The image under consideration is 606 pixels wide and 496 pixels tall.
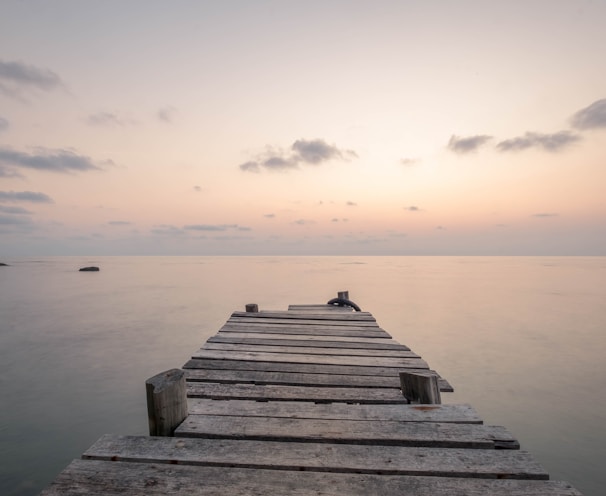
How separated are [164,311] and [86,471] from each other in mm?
20926

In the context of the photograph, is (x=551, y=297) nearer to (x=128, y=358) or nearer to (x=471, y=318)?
(x=471, y=318)

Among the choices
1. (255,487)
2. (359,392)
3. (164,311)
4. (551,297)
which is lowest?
(551,297)

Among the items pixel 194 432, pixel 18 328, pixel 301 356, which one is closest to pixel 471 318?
pixel 301 356

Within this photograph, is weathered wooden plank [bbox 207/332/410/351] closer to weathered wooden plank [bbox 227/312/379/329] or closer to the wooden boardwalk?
weathered wooden plank [bbox 227/312/379/329]

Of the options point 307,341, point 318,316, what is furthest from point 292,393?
point 318,316

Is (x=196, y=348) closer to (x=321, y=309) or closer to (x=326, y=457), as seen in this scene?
(x=321, y=309)

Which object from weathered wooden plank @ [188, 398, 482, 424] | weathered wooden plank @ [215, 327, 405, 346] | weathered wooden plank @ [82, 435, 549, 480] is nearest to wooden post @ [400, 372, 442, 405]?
weathered wooden plank @ [188, 398, 482, 424]

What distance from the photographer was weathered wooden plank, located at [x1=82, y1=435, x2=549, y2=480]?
2.49 metres

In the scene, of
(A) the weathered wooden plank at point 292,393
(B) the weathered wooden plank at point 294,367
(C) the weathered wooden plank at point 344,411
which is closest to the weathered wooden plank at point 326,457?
(C) the weathered wooden plank at point 344,411

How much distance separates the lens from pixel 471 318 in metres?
19.5

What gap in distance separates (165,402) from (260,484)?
3.89 ft

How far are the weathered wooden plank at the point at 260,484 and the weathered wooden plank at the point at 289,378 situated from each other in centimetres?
208

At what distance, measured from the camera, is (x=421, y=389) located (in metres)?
3.68

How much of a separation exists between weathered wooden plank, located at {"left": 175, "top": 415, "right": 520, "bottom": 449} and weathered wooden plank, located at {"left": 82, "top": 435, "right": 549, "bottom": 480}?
0.25 feet
